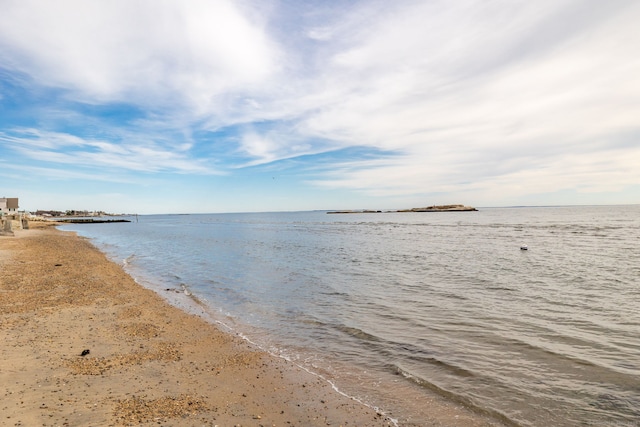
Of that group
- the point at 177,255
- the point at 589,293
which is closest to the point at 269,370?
the point at 589,293

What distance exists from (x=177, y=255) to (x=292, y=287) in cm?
1907

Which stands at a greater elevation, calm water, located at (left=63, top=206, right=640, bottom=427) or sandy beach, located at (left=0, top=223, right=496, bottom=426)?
sandy beach, located at (left=0, top=223, right=496, bottom=426)

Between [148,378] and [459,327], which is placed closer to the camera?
[148,378]

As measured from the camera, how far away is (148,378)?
272 inches

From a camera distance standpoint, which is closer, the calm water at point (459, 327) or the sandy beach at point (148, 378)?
the sandy beach at point (148, 378)

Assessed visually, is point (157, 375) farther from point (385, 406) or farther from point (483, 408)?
point (483, 408)

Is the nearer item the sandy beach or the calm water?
the sandy beach

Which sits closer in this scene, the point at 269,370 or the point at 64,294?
the point at 269,370

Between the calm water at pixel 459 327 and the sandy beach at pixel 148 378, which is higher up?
the sandy beach at pixel 148 378

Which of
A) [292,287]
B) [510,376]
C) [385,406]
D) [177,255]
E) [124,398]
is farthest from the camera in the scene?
[177,255]

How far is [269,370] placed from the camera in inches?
310

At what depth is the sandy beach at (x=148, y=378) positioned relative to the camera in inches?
219

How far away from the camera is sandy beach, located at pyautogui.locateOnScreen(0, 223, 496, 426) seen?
5562mm

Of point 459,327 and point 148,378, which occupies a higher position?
point 148,378
